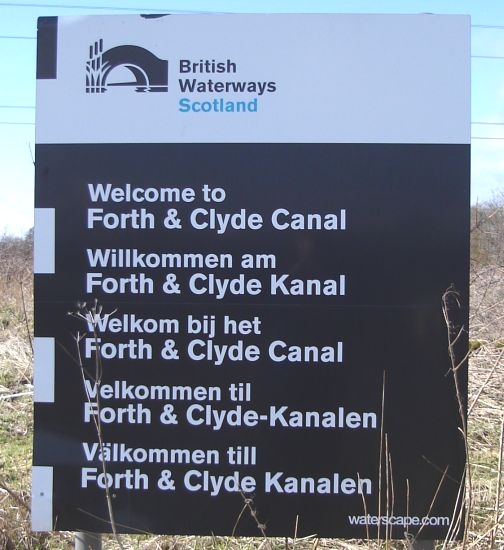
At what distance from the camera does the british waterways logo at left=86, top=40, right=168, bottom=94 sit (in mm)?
2703

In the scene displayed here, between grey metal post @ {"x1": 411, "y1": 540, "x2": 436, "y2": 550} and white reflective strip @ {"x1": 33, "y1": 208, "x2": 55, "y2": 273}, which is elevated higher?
white reflective strip @ {"x1": 33, "y1": 208, "x2": 55, "y2": 273}

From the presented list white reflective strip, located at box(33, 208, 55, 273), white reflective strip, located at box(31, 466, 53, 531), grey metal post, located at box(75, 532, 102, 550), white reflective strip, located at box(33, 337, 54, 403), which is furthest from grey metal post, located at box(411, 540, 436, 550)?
white reflective strip, located at box(33, 208, 55, 273)

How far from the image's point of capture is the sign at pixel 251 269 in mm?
2643

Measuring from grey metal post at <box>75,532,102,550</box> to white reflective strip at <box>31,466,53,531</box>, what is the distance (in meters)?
0.16

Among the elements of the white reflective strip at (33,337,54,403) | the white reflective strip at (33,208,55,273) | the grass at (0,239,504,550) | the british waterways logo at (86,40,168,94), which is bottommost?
the grass at (0,239,504,550)

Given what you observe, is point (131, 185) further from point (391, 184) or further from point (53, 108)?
point (391, 184)

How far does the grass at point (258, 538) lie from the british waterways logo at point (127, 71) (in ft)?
3.73

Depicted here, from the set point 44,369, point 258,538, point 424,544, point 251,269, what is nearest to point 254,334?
point 251,269

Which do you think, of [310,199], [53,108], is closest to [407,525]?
[310,199]

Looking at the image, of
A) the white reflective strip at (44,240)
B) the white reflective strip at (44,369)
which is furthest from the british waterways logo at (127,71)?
the white reflective strip at (44,369)

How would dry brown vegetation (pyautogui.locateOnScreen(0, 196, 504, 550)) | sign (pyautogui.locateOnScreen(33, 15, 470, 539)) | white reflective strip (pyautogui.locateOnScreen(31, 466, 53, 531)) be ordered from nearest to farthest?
sign (pyautogui.locateOnScreen(33, 15, 470, 539)) → white reflective strip (pyautogui.locateOnScreen(31, 466, 53, 531)) → dry brown vegetation (pyautogui.locateOnScreen(0, 196, 504, 550))

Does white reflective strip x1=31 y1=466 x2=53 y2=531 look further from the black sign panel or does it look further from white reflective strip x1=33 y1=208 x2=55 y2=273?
white reflective strip x1=33 y1=208 x2=55 y2=273

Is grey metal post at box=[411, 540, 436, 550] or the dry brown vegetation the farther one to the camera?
the dry brown vegetation

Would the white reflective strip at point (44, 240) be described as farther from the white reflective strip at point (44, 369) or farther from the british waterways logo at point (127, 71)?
the british waterways logo at point (127, 71)
